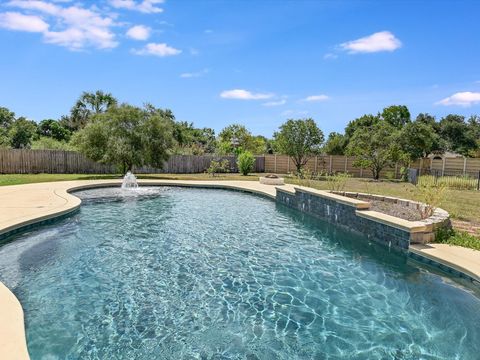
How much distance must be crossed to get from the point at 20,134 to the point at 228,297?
35372 mm

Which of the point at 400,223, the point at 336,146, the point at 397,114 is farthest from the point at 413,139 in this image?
the point at 397,114

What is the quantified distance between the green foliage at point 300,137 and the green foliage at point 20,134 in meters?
24.2

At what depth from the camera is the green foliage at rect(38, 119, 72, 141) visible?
41.1 meters

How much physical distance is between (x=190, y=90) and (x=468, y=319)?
95.3 feet

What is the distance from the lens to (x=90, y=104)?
1280 inches

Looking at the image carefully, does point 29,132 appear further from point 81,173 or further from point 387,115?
point 387,115

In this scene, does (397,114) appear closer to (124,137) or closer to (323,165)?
(323,165)

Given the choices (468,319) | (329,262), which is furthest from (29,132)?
(468,319)

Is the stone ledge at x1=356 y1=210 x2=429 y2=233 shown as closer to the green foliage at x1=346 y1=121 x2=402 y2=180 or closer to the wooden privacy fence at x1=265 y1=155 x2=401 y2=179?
the green foliage at x1=346 y1=121 x2=402 y2=180

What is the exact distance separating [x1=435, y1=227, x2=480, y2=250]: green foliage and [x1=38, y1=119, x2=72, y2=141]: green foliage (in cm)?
4157

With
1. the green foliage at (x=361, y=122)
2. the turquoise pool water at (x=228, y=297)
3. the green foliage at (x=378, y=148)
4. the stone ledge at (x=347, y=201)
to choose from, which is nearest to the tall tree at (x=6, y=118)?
the green foliage at (x=378, y=148)

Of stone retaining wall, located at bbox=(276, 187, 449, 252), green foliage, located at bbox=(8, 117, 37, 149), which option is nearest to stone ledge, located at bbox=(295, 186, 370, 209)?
stone retaining wall, located at bbox=(276, 187, 449, 252)

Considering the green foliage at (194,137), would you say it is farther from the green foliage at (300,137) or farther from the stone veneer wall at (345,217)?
the stone veneer wall at (345,217)

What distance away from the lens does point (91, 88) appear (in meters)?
32.0
